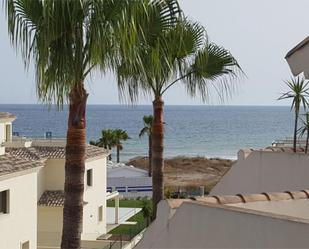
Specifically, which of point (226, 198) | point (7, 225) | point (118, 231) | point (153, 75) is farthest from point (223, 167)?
point (226, 198)

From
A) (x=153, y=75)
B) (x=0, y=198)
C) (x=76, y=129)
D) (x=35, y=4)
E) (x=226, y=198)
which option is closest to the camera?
(x=226, y=198)

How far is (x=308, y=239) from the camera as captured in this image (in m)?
4.44

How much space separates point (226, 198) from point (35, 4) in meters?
5.32

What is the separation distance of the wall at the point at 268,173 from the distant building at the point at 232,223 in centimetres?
369

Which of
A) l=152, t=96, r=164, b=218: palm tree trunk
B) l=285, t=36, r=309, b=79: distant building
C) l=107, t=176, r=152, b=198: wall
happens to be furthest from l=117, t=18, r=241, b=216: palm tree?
l=107, t=176, r=152, b=198: wall

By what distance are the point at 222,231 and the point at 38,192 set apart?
76.4 feet

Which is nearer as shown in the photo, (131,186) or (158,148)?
(158,148)

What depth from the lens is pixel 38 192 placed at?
90.8 feet

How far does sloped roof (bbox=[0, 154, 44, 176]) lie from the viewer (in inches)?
773

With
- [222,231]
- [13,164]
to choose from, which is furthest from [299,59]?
[13,164]

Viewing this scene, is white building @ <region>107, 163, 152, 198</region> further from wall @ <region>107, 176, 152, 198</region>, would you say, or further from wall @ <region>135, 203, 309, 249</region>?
wall @ <region>135, 203, 309, 249</region>

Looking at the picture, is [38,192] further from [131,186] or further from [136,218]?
[131,186]

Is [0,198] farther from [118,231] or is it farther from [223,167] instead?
[223,167]

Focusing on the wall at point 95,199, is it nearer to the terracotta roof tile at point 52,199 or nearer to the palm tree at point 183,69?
the terracotta roof tile at point 52,199
